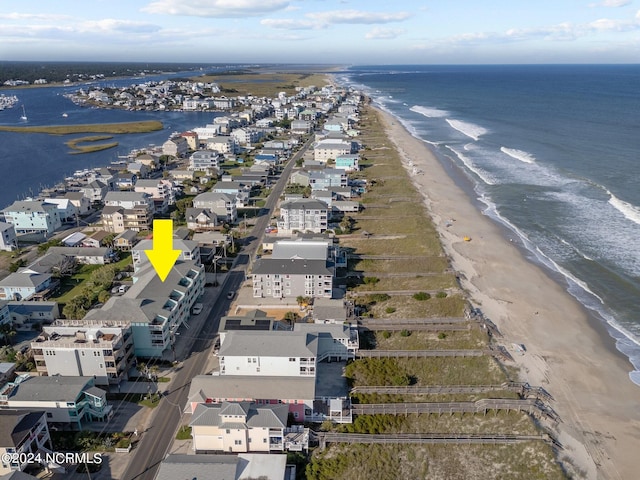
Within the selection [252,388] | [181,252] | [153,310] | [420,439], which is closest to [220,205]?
[181,252]

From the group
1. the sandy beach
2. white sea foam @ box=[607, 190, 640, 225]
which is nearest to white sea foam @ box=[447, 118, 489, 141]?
white sea foam @ box=[607, 190, 640, 225]

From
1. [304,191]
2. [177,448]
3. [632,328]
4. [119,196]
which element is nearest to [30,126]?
[119,196]

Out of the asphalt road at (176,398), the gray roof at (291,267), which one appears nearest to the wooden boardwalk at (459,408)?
the asphalt road at (176,398)

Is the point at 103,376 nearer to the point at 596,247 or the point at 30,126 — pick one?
the point at 596,247

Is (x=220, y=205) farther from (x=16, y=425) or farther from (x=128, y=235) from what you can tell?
(x=16, y=425)

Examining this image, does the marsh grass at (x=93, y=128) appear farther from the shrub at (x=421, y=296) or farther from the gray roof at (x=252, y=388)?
the gray roof at (x=252, y=388)

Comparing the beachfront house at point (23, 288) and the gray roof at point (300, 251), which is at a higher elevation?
the gray roof at point (300, 251)

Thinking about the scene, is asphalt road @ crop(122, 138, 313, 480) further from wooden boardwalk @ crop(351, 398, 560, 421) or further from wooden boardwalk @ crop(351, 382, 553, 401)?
wooden boardwalk @ crop(351, 382, 553, 401)
